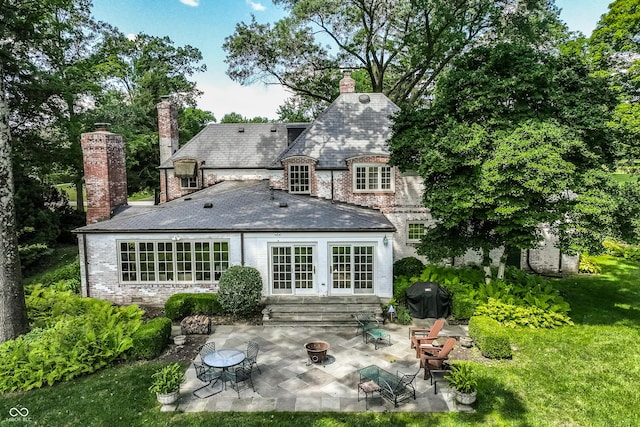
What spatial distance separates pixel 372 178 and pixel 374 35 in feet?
41.9

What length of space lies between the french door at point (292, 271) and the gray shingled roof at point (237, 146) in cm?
1036

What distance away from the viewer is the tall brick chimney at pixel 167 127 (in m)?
25.4

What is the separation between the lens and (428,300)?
14.7m

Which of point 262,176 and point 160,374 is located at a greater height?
point 262,176

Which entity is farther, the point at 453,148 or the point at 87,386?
the point at 453,148

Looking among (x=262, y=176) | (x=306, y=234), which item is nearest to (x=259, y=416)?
(x=306, y=234)

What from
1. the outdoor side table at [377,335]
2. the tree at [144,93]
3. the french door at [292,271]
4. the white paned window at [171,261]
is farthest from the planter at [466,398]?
the tree at [144,93]

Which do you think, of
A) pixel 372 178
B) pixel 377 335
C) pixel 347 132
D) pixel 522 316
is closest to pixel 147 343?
pixel 377 335

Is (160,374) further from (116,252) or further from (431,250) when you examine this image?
(431,250)

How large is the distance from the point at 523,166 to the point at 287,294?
1004 cm

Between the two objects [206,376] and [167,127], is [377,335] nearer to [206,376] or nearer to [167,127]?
[206,376]

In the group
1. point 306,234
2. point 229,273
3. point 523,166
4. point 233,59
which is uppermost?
point 233,59

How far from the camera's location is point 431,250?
51.3ft

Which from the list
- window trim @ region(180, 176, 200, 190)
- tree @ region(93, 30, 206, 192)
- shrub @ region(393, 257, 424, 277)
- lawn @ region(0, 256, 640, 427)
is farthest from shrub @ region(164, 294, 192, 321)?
tree @ region(93, 30, 206, 192)
